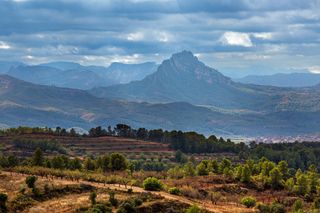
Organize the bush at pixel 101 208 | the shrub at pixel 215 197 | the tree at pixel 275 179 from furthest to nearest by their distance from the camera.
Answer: the tree at pixel 275 179, the shrub at pixel 215 197, the bush at pixel 101 208

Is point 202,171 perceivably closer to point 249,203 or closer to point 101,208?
point 249,203

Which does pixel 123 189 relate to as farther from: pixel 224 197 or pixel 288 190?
pixel 288 190

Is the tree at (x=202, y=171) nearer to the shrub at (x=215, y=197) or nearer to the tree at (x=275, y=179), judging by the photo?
the tree at (x=275, y=179)

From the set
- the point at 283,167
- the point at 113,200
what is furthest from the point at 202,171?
the point at 113,200

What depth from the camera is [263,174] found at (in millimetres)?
123875

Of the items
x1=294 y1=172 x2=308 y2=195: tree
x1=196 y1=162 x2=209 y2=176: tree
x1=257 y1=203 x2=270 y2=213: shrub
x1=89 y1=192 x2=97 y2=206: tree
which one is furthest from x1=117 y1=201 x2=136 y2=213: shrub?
x1=196 y1=162 x2=209 y2=176: tree

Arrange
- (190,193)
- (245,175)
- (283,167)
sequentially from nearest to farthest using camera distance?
(190,193) → (245,175) → (283,167)

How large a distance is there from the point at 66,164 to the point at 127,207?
2008 inches

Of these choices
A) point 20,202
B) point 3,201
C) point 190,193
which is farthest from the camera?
point 190,193

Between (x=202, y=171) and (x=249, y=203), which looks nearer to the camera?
(x=249, y=203)

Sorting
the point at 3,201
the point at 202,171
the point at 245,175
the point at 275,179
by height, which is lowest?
the point at 3,201

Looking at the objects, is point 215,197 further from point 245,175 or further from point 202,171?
point 202,171

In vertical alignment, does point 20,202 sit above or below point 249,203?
above

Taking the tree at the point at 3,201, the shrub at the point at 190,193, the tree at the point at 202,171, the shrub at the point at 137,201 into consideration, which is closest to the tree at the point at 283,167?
the tree at the point at 202,171
